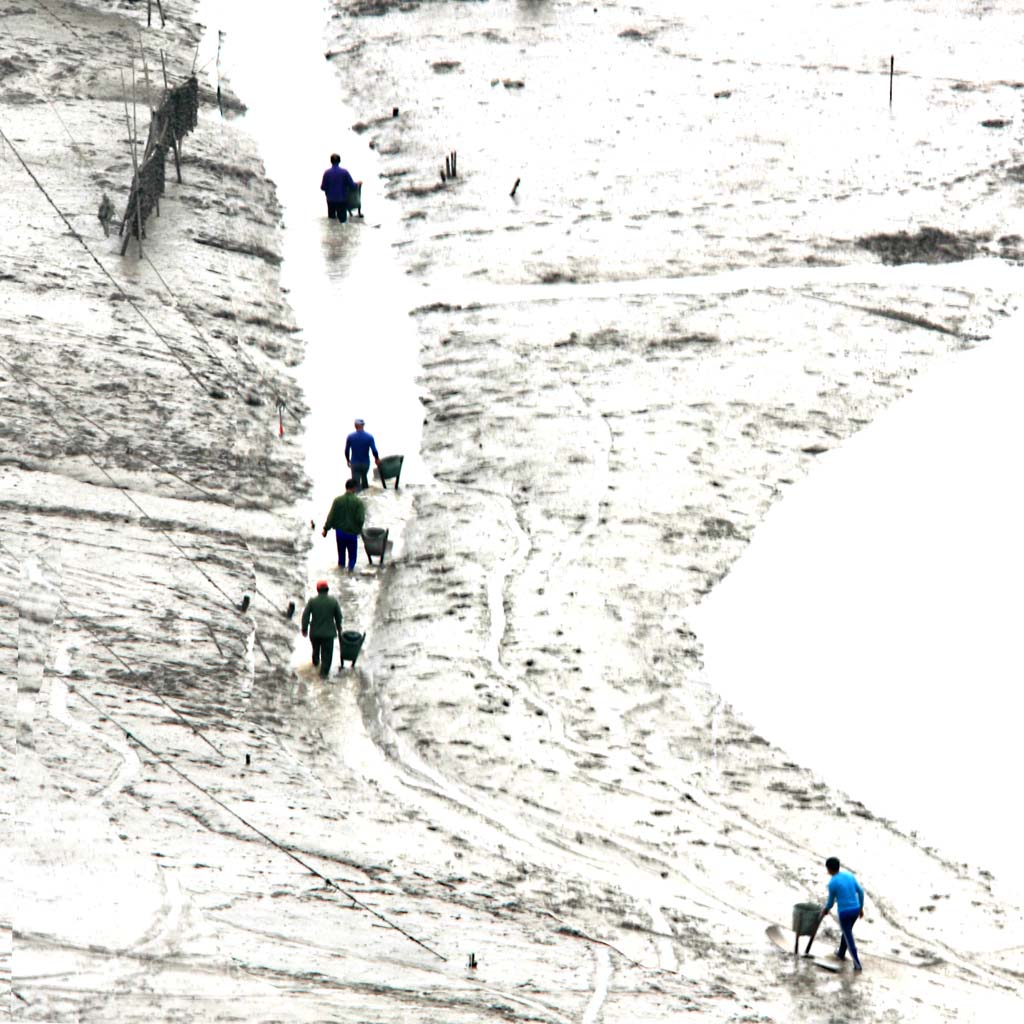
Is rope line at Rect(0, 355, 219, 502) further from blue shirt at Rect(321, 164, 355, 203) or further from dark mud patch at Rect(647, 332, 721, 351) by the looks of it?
blue shirt at Rect(321, 164, 355, 203)

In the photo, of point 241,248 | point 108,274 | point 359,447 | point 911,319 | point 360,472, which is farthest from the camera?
point 241,248

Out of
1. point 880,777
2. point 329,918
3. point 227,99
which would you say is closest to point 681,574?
point 880,777

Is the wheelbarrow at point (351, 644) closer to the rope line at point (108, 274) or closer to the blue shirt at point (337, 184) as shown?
the rope line at point (108, 274)

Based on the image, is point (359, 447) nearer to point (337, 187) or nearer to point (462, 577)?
point (462, 577)

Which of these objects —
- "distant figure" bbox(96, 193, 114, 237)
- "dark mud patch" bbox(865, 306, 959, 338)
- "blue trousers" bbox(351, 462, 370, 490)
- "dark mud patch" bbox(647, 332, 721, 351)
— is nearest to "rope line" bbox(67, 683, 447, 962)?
"blue trousers" bbox(351, 462, 370, 490)

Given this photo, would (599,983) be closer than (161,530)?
Yes

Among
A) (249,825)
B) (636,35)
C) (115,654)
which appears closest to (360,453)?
(115,654)

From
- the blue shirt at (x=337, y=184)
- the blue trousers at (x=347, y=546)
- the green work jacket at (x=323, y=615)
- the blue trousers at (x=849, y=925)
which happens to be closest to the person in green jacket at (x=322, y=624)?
the green work jacket at (x=323, y=615)
